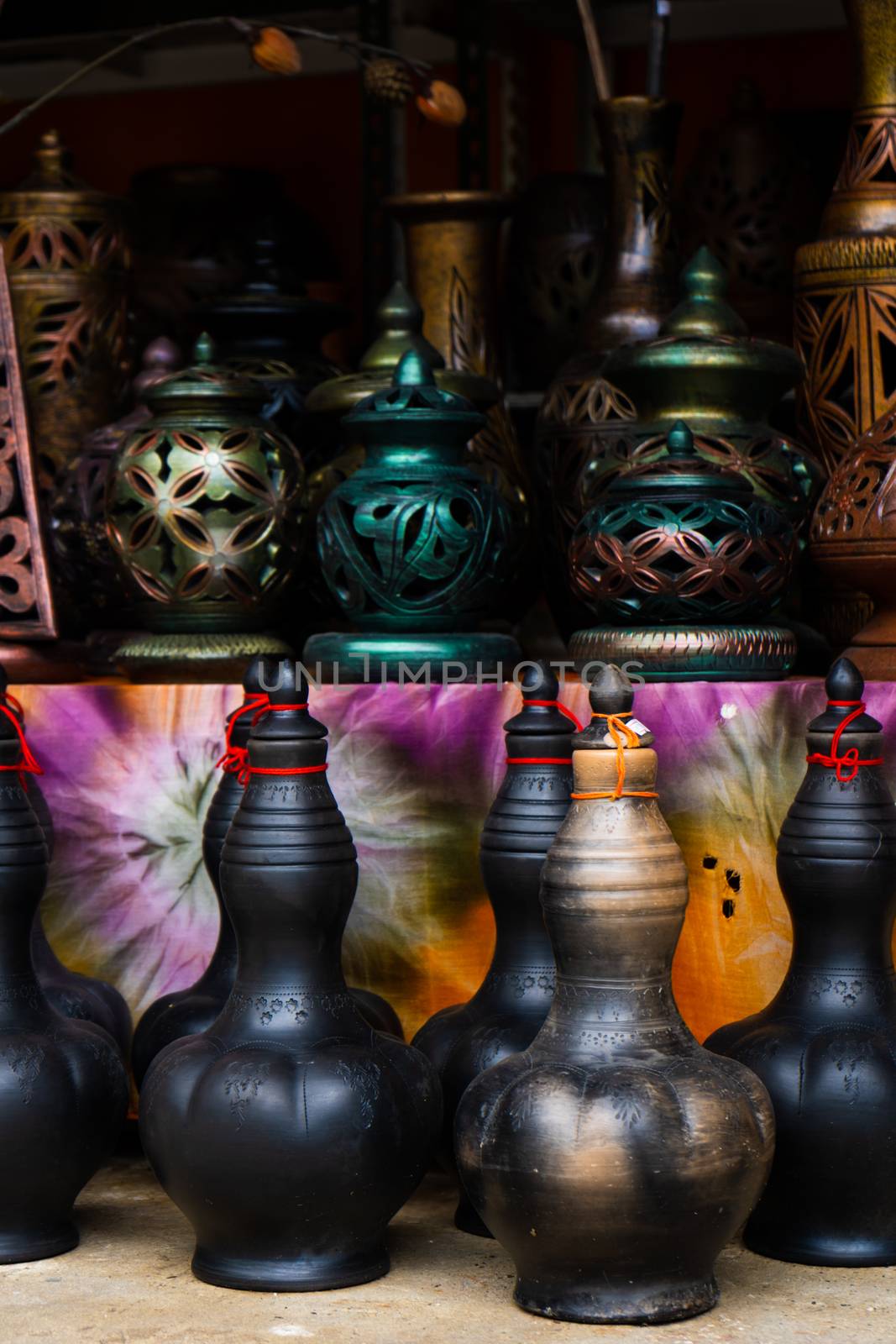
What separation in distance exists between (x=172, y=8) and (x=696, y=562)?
2.16 m

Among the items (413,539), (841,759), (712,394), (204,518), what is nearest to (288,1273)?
(841,759)

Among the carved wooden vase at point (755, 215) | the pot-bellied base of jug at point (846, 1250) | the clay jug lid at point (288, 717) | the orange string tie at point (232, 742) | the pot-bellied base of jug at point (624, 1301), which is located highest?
the carved wooden vase at point (755, 215)

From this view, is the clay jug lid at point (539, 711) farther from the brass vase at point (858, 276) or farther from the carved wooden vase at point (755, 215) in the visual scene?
the carved wooden vase at point (755, 215)

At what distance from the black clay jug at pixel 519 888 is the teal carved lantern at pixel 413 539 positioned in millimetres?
385

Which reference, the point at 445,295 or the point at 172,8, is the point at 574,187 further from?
the point at 172,8

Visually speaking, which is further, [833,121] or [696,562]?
[833,121]

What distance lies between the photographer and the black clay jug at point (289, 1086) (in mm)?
2238

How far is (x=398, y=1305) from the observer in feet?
7.41

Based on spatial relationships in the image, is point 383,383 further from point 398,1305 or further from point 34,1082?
point 398,1305

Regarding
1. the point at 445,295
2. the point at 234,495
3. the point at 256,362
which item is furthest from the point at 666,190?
the point at 234,495

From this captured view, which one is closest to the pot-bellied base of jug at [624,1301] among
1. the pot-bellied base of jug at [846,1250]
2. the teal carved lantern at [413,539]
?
the pot-bellied base of jug at [846,1250]

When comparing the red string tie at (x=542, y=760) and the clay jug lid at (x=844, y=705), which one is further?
the red string tie at (x=542, y=760)

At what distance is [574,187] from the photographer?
4.12m

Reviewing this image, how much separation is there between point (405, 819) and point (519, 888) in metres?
0.45
